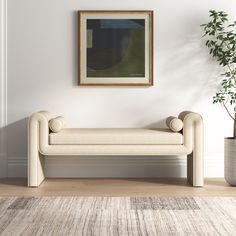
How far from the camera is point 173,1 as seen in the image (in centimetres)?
493

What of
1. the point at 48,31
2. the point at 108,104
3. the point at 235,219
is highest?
the point at 48,31

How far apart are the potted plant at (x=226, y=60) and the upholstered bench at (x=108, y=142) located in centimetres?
35

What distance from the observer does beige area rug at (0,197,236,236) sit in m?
2.92

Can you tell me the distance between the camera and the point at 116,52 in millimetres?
4961

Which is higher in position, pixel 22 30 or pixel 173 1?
pixel 173 1

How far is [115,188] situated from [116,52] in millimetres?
1541

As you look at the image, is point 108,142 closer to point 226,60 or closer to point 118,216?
point 118,216

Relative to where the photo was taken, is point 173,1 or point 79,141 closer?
point 79,141

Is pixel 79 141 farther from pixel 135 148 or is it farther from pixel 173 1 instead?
pixel 173 1

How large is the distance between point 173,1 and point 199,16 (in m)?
0.33

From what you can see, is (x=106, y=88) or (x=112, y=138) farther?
(x=106, y=88)

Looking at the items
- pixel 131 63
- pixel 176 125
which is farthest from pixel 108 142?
pixel 131 63

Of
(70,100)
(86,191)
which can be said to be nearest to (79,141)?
(86,191)

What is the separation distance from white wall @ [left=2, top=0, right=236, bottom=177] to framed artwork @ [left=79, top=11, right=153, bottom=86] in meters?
0.09
